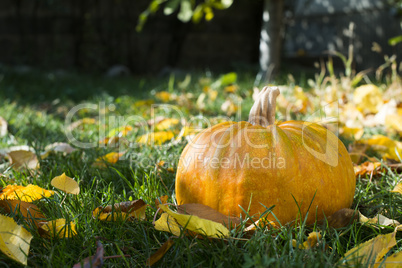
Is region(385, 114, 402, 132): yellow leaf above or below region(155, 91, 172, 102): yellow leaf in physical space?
above

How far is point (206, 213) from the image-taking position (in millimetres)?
1261

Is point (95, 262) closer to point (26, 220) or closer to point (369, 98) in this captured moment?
point (26, 220)

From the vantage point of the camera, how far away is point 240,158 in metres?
1.30

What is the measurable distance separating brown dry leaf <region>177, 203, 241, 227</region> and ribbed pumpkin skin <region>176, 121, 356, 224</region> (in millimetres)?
41

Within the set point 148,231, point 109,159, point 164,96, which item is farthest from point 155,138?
point 164,96

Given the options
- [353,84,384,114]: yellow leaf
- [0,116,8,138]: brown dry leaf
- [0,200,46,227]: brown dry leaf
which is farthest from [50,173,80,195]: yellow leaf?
[353,84,384,114]: yellow leaf

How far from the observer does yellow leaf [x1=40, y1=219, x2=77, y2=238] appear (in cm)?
119

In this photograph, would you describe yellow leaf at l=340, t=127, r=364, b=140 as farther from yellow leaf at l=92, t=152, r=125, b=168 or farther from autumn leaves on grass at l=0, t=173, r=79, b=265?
autumn leaves on grass at l=0, t=173, r=79, b=265

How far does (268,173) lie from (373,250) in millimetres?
369

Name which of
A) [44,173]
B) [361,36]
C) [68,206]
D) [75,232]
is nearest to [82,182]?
[44,173]

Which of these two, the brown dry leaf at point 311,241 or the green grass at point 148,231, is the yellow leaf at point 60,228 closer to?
the green grass at point 148,231

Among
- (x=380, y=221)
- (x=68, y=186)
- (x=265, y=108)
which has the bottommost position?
(x=380, y=221)

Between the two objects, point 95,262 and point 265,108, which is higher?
point 265,108

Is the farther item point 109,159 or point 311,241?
point 109,159
